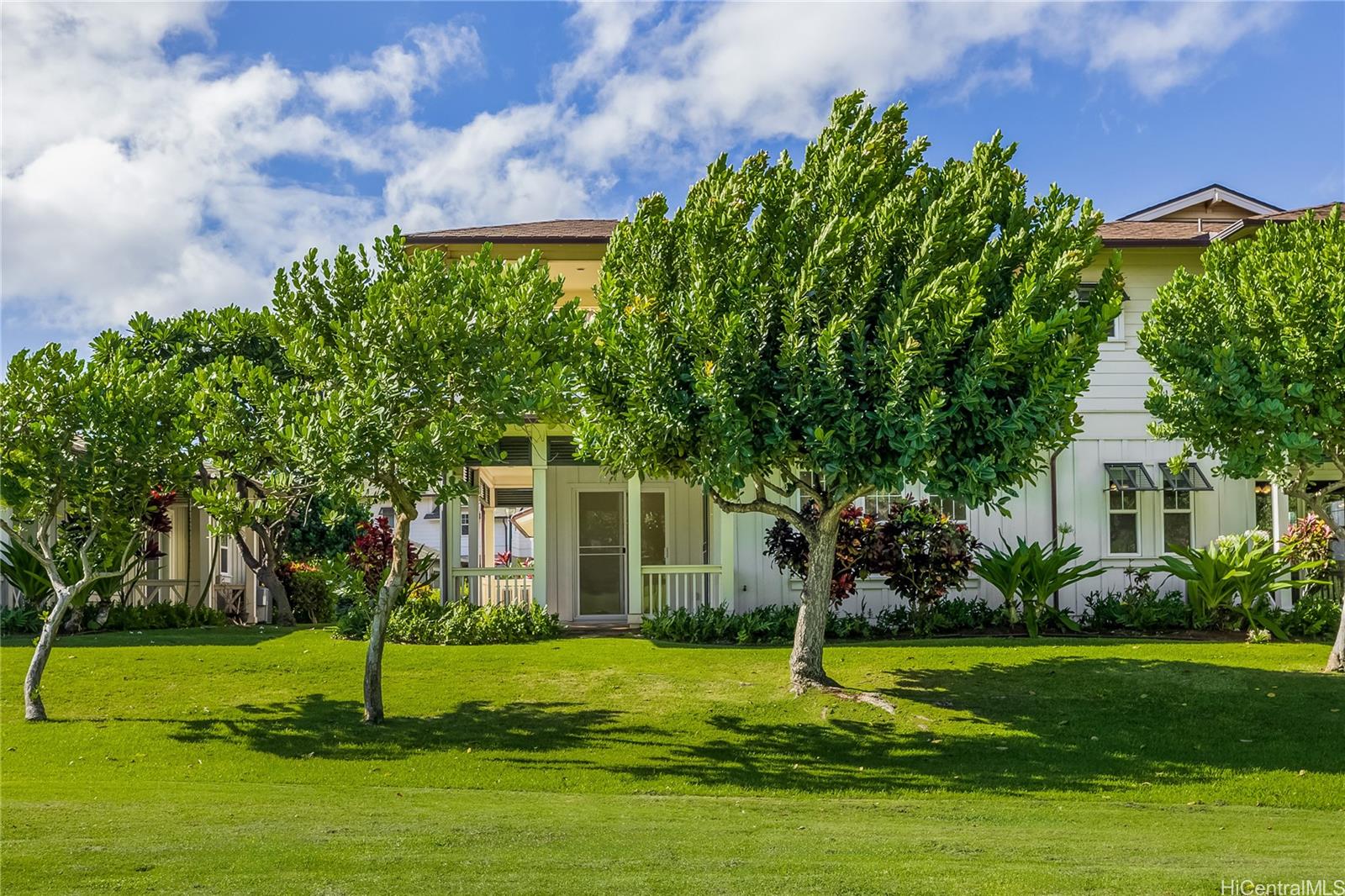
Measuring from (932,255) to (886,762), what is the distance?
15.5 feet

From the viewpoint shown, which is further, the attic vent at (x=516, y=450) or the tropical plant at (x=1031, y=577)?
the attic vent at (x=516, y=450)

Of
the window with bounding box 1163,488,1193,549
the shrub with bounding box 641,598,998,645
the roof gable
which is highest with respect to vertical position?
the roof gable

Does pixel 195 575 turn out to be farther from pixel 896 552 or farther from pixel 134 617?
pixel 896 552

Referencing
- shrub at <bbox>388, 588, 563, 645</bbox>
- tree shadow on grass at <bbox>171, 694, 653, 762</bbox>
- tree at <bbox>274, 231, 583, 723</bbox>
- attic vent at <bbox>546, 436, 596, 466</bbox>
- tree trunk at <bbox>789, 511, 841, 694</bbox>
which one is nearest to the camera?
tree at <bbox>274, 231, 583, 723</bbox>

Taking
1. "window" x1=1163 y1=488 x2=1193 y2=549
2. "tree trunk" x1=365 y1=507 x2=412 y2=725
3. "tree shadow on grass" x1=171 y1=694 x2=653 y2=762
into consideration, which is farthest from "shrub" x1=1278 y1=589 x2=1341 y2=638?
"tree trunk" x1=365 y1=507 x2=412 y2=725

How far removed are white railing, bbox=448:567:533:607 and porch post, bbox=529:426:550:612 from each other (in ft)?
1.19

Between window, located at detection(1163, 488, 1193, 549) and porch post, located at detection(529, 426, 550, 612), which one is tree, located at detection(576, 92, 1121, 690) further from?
window, located at detection(1163, 488, 1193, 549)

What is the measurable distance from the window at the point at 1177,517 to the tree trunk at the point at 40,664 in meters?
15.4

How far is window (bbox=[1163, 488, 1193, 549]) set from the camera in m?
16.7

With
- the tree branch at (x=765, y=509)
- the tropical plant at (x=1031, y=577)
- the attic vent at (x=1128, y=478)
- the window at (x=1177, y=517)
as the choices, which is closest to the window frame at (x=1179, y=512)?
the window at (x=1177, y=517)

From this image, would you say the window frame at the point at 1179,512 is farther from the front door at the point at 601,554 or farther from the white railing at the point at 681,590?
A: the front door at the point at 601,554

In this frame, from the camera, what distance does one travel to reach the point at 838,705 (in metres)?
10.8

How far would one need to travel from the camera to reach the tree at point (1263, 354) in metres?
11.2

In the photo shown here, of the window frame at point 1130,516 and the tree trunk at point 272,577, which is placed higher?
the window frame at point 1130,516
